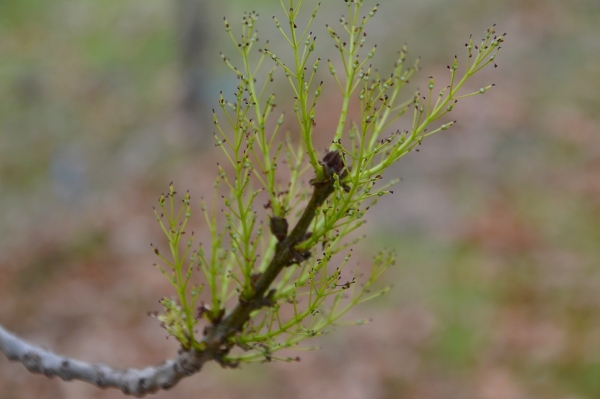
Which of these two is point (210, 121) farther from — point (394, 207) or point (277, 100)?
point (394, 207)

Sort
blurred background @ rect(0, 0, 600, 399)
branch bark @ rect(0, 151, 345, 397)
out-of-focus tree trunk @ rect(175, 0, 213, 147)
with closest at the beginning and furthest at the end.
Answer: branch bark @ rect(0, 151, 345, 397), blurred background @ rect(0, 0, 600, 399), out-of-focus tree trunk @ rect(175, 0, 213, 147)

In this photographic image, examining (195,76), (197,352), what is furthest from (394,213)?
(197,352)

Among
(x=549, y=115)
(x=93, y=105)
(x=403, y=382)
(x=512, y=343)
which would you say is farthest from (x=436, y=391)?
(x=93, y=105)

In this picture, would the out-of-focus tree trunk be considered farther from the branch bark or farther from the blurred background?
the branch bark

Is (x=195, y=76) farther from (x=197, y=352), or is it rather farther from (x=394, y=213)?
(x=197, y=352)

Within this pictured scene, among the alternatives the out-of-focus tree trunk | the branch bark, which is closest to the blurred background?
the out-of-focus tree trunk

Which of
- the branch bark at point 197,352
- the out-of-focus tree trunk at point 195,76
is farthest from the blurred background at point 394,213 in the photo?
the branch bark at point 197,352

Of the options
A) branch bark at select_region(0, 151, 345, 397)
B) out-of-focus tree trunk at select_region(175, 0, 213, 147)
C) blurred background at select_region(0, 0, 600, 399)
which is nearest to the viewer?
branch bark at select_region(0, 151, 345, 397)
